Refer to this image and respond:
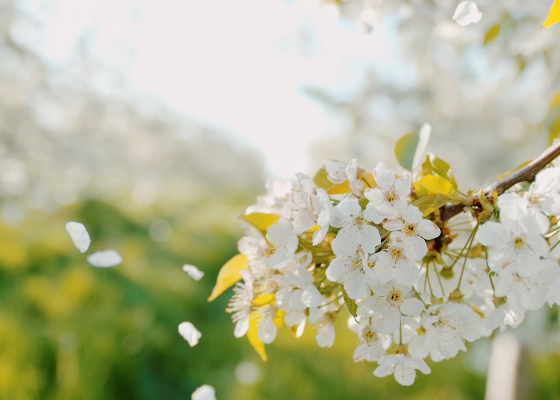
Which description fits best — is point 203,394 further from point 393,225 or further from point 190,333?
point 393,225

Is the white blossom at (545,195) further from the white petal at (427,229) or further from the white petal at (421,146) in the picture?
the white petal at (421,146)

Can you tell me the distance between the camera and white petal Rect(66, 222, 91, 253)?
69 centimetres

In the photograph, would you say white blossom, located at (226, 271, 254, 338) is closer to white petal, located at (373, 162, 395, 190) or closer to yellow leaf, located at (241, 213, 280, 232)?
yellow leaf, located at (241, 213, 280, 232)

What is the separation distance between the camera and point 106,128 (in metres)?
8.88

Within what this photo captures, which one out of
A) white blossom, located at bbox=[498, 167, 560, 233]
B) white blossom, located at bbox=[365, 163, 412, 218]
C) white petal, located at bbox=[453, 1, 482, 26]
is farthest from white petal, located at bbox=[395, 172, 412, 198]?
white petal, located at bbox=[453, 1, 482, 26]

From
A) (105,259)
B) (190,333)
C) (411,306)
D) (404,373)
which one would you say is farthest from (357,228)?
(105,259)

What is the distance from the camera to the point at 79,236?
2.29 ft

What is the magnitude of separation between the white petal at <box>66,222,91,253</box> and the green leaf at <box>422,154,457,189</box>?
49cm

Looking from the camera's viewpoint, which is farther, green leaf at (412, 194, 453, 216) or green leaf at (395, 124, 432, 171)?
green leaf at (395, 124, 432, 171)

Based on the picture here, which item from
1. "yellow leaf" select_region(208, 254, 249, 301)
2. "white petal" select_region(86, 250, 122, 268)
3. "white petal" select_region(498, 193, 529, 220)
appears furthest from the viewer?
"white petal" select_region(86, 250, 122, 268)

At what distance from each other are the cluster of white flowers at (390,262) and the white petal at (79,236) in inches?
9.5

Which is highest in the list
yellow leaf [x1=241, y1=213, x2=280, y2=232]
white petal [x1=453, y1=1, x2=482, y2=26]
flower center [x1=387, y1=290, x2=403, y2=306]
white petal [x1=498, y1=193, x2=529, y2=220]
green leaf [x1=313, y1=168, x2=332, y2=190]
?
white petal [x1=453, y1=1, x2=482, y2=26]

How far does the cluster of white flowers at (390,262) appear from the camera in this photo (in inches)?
19.3

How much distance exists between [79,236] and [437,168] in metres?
0.52
